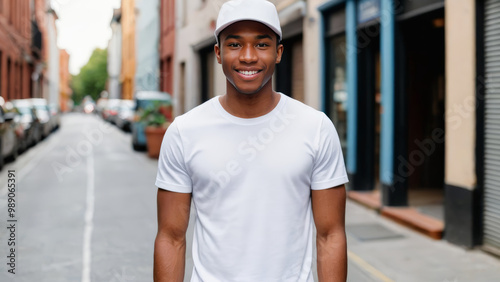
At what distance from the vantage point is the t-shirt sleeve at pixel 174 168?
1.83m

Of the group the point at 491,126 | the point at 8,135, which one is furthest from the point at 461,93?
the point at 8,135

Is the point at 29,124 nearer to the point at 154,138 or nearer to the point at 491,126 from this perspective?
the point at 154,138

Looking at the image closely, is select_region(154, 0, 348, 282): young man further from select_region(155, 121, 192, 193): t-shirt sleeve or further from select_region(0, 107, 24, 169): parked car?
select_region(0, 107, 24, 169): parked car

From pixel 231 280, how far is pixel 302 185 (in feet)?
1.22

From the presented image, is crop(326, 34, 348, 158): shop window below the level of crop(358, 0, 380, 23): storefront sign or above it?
below

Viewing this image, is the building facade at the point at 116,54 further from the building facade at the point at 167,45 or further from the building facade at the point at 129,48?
the building facade at the point at 167,45

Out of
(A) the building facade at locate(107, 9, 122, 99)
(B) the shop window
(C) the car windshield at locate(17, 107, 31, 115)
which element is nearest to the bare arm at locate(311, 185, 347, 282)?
(B) the shop window

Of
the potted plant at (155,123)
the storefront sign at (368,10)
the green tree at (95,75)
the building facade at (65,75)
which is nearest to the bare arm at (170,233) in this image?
the storefront sign at (368,10)

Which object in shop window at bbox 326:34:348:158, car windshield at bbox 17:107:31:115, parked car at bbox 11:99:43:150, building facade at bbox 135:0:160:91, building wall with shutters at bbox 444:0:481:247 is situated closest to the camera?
building wall with shutters at bbox 444:0:481:247

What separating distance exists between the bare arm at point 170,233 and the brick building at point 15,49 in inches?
1080

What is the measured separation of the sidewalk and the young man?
368 cm

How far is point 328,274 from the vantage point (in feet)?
6.00

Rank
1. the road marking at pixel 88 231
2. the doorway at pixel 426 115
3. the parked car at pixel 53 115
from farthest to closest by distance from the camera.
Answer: the parked car at pixel 53 115, the doorway at pixel 426 115, the road marking at pixel 88 231

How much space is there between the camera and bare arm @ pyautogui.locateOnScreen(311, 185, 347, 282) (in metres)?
1.83
